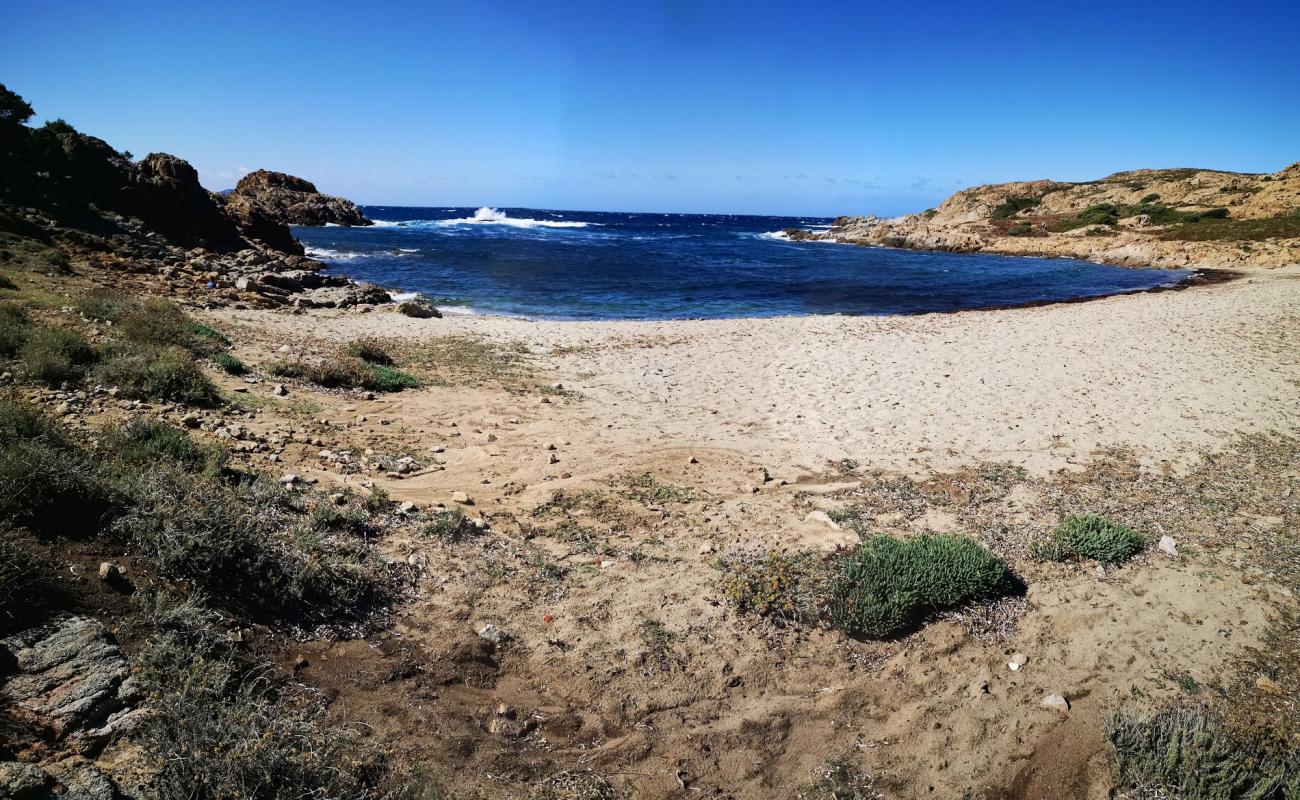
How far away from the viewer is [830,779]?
152 inches

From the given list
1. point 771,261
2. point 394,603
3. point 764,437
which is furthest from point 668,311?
point 771,261

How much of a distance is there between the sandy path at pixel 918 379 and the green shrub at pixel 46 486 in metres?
5.85

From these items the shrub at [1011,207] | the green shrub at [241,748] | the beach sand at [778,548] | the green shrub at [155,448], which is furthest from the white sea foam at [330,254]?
the shrub at [1011,207]

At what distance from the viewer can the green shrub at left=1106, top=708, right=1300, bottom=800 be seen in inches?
141

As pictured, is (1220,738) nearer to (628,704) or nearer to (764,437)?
(628,704)

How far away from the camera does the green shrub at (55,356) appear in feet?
23.0

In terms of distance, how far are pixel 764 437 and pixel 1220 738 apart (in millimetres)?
6227

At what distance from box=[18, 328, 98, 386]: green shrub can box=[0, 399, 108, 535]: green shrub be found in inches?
111

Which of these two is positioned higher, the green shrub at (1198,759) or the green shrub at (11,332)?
the green shrub at (11,332)

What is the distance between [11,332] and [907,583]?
34.8 ft

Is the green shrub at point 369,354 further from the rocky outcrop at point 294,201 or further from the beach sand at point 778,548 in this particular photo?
the rocky outcrop at point 294,201

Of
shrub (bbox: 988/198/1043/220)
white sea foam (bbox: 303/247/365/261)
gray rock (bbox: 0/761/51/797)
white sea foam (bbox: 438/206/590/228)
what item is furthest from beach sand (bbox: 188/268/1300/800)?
white sea foam (bbox: 438/206/590/228)

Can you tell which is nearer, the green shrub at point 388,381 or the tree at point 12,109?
the green shrub at point 388,381

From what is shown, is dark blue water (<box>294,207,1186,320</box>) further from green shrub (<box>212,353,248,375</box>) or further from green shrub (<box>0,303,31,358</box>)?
green shrub (<box>0,303,31,358</box>)
